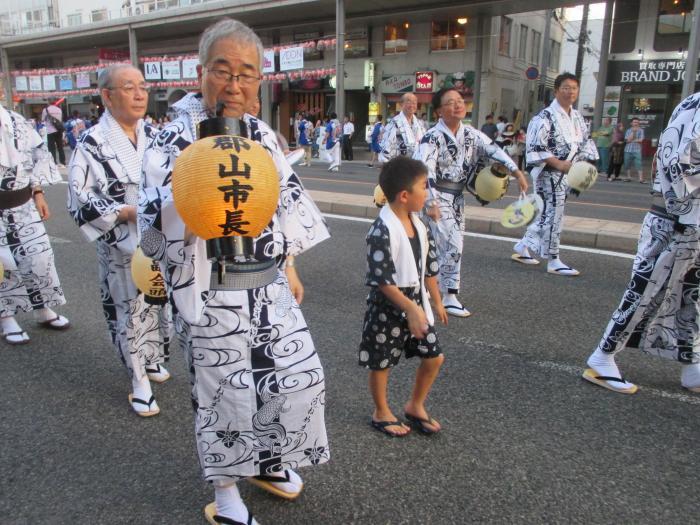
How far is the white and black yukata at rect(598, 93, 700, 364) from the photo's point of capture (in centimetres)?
288

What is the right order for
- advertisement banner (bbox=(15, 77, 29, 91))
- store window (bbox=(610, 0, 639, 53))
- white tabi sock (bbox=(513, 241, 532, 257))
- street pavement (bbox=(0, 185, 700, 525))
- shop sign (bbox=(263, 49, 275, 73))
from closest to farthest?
street pavement (bbox=(0, 185, 700, 525))
white tabi sock (bbox=(513, 241, 532, 257))
store window (bbox=(610, 0, 639, 53))
shop sign (bbox=(263, 49, 275, 73))
advertisement banner (bbox=(15, 77, 29, 91))

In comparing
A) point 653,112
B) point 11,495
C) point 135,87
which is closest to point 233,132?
point 135,87

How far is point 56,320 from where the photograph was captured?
14.3 ft

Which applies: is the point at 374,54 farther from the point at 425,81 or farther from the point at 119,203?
the point at 119,203

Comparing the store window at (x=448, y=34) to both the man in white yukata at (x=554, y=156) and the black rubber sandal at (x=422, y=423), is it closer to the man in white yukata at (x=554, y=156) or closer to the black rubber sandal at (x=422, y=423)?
the man in white yukata at (x=554, y=156)

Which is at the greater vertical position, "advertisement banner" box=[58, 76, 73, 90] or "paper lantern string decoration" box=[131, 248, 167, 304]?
"advertisement banner" box=[58, 76, 73, 90]

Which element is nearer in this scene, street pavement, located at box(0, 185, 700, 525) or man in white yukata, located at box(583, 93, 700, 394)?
street pavement, located at box(0, 185, 700, 525)

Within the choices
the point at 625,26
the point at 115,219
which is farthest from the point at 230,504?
the point at 625,26

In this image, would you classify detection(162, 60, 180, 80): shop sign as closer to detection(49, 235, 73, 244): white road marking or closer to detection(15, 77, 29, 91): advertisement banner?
detection(15, 77, 29, 91): advertisement banner

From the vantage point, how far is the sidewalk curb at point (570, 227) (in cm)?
698

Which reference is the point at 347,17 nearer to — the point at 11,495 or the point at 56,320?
the point at 56,320

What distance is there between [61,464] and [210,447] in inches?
43.8

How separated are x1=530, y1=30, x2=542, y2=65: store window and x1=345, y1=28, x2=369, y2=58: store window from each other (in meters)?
9.89

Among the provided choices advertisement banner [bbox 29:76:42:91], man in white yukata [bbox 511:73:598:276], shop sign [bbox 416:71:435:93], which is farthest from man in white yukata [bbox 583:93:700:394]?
advertisement banner [bbox 29:76:42:91]
